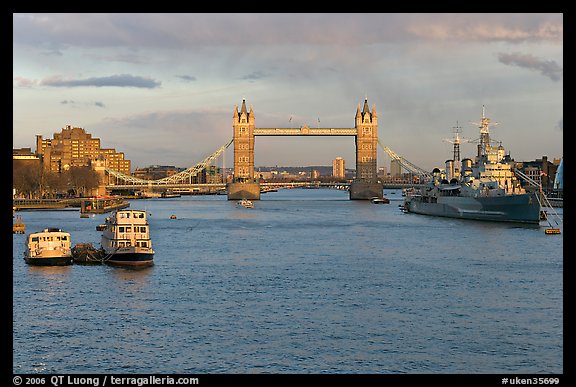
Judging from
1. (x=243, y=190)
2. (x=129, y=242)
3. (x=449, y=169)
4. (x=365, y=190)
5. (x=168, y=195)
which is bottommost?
(x=168, y=195)

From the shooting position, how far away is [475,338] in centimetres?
2180

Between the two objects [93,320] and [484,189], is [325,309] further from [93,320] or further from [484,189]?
[484,189]

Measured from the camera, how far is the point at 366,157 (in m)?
153

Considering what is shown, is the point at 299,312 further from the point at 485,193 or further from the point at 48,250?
the point at 485,193

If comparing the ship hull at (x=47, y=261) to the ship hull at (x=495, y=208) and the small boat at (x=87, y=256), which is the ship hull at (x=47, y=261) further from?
the ship hull at (x=495, y=208)

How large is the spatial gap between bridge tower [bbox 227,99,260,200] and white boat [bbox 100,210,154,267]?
330 feet

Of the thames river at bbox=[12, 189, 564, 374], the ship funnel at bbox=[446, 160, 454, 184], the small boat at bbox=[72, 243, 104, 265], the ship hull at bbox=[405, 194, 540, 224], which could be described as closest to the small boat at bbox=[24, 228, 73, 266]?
the small boat at bbox=[72, 243, 104, 265]

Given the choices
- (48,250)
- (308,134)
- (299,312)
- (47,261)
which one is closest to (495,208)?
(48,250)

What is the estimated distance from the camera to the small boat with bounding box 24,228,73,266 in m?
38.2

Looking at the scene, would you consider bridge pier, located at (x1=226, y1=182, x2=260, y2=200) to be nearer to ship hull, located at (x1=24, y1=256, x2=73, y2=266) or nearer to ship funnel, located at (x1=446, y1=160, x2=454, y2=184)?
ship funnel, located at (x1=446, y1=160, x2=454, y2=184)

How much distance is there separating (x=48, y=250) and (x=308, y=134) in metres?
104

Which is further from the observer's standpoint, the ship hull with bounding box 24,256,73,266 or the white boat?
the white boat

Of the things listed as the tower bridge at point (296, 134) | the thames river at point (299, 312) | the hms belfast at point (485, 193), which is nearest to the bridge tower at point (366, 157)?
the tower bridge at point (296, 134)
